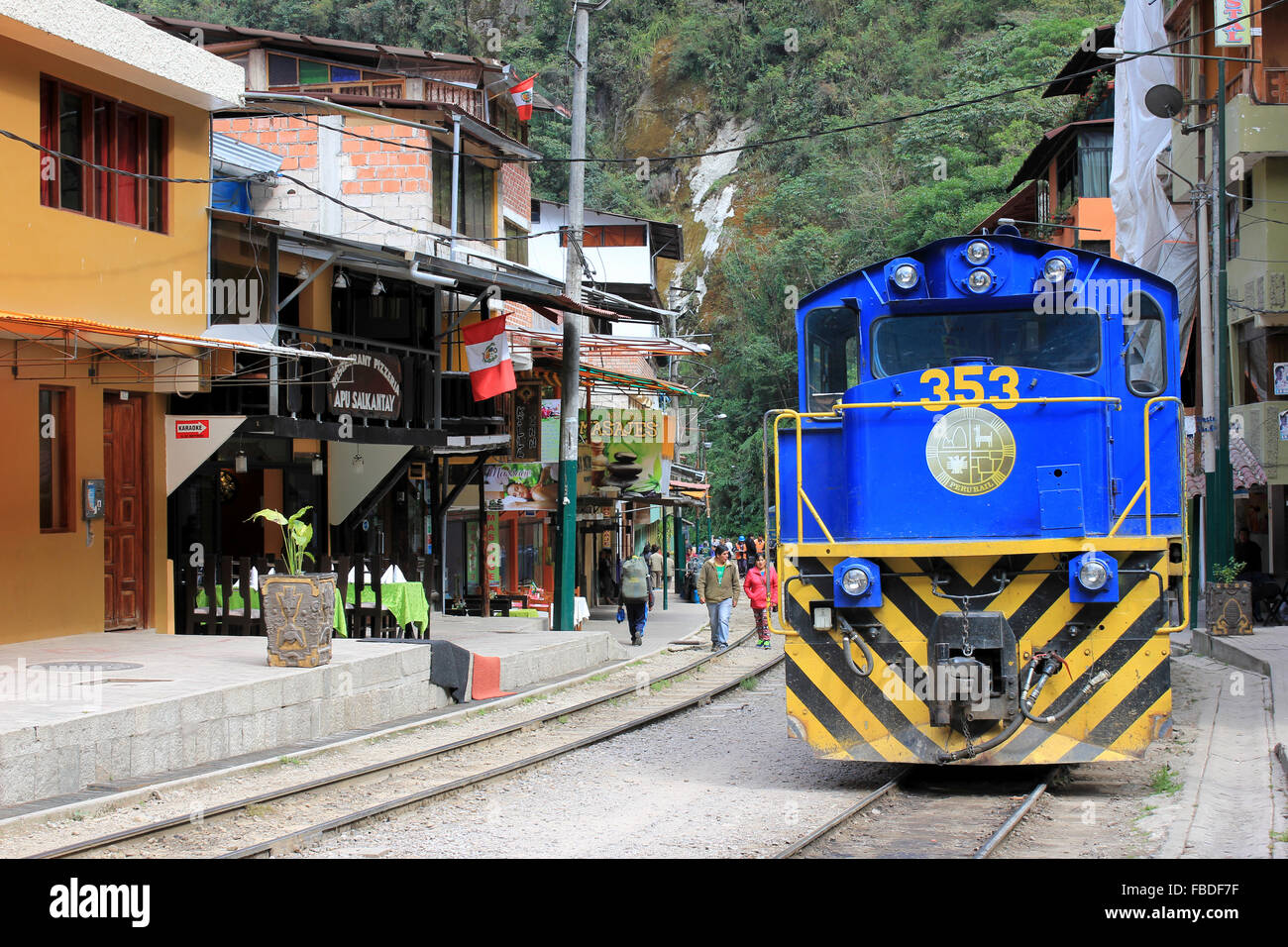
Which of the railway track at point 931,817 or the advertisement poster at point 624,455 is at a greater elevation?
the advertisement poster at point 624,455

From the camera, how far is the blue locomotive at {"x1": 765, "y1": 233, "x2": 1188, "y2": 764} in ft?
28.5

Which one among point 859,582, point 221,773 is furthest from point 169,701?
point 859,582

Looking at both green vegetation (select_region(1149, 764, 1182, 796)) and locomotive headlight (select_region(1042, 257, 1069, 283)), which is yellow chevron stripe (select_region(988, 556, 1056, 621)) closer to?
green vegetation (select_region(1149, 764, 1182, 796))

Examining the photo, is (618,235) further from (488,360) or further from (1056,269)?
(1056,269)

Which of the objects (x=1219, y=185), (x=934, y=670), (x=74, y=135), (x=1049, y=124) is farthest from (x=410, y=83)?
(x=1049, y=124)

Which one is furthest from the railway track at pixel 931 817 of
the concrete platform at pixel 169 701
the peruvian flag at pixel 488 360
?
the peruvian flag at pixel 488 360

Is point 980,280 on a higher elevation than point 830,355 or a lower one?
higher

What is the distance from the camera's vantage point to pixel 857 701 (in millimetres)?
9055

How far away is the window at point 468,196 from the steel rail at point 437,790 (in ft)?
39.6

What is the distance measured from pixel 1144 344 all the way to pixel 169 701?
784 centimetres

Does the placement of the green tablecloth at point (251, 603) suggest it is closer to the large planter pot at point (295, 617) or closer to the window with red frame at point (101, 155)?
the large planter pot at point (295, 617)

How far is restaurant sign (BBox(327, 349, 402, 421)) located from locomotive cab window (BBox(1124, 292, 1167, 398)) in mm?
9974

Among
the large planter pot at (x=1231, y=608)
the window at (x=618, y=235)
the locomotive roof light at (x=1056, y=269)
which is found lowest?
the large planter pot at (x=1231, y=608)

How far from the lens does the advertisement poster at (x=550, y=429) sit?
24.6 meters
